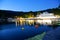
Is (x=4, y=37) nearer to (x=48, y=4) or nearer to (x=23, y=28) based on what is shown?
(x=23, y=28)

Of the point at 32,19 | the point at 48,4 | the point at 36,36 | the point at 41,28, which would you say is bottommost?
the point at 36,36

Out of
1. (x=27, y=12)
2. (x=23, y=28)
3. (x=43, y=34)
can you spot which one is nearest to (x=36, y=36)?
(x=43, y=34)

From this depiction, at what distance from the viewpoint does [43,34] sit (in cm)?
249

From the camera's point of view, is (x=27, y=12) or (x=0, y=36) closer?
Result: (x=0, y=36)

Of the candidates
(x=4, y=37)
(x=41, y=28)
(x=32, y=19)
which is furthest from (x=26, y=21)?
(x=4, y=37)

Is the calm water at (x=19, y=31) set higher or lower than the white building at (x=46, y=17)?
lower

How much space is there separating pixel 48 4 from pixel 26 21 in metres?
0.55

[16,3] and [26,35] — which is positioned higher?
[16,3]

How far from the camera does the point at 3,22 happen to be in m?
2.38

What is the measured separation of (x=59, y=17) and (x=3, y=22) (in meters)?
1.09

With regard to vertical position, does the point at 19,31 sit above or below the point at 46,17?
below

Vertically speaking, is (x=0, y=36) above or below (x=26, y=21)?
below

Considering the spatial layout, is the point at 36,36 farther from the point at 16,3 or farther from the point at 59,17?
the point at 16,3

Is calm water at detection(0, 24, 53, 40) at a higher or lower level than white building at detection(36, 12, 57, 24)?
lower
